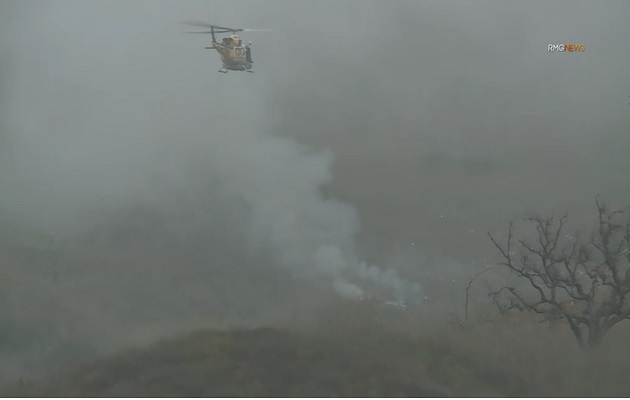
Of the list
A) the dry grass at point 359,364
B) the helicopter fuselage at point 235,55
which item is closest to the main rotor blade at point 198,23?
the helicopter fuselage at point 235,55

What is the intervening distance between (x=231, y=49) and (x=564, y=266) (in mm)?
2243

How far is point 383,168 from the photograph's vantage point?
4520mm

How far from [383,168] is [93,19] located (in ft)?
6.05

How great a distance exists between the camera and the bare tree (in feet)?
14.6

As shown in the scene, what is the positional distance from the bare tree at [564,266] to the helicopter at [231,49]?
1730 millimetres

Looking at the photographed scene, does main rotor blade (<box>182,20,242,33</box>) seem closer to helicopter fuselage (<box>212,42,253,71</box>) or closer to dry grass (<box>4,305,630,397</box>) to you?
helicopter fuselage (<box>212,42,253,71</box>)

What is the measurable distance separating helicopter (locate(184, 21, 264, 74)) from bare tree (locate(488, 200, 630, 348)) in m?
1.73

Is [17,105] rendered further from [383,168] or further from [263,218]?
[383,168]

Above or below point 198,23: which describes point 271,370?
below

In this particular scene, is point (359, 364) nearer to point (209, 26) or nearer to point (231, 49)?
point (231, 49)

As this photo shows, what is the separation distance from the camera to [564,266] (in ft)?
14.8

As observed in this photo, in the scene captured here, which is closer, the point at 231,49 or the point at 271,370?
the point at 271,370

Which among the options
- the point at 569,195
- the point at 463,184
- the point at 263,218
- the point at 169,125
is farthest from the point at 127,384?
the point at 569,195

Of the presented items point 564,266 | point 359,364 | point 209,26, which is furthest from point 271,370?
point 209,26
